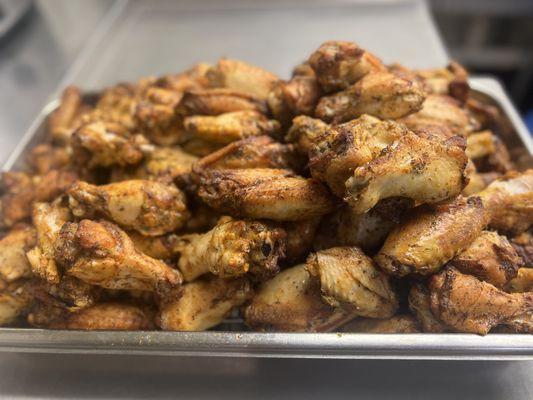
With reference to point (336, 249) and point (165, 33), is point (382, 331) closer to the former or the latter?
point (336, 249)

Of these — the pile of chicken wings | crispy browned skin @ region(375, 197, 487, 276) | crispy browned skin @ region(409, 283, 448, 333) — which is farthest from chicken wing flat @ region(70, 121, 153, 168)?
crispy browned skin @ region(409, 283, 448, 333)

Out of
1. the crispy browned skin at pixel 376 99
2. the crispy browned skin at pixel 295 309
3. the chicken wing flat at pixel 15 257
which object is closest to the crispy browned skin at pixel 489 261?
the crispy browned skin at pixel 295 309

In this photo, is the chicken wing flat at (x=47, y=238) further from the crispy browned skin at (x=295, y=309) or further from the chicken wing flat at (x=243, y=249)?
the crispy browned skin at (x=295, y=309)

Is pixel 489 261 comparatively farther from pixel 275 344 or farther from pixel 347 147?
pixel 275 344

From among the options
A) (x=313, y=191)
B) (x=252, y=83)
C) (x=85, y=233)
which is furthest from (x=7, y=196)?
(x=313, y=191)

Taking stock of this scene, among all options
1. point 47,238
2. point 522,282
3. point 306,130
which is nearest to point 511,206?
point 522,282
